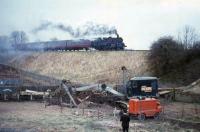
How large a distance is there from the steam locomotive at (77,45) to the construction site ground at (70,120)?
26.0 metres

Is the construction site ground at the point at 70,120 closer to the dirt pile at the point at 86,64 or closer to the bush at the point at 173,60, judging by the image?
the bush at the point at 173,60

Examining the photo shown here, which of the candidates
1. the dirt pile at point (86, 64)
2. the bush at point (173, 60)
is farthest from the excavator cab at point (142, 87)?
the dirt pile at point (86, 64)

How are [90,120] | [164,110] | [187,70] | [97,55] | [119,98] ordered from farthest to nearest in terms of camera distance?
[97,55] < [187,70] < [119,98] < [164,110] < [90,120]

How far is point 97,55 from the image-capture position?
6475cm

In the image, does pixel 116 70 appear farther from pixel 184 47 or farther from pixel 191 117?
pixel 191 117

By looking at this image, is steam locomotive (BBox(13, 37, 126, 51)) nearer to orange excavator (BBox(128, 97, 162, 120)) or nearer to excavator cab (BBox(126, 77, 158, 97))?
excavator cab (BBox(126, 77, 158, 97))

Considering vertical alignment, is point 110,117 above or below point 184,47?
below

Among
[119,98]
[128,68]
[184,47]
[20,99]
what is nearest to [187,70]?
[184,47]

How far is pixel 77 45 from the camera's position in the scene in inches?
2753

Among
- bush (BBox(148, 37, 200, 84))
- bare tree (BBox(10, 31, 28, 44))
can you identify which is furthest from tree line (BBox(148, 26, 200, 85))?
bare tree (BBox(10, 31, 28, 44))

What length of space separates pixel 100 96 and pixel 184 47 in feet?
58.5

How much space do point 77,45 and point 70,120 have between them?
39.1 m

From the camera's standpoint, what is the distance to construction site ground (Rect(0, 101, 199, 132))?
1095 inches

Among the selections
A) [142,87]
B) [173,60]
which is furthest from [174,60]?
[142,87]
